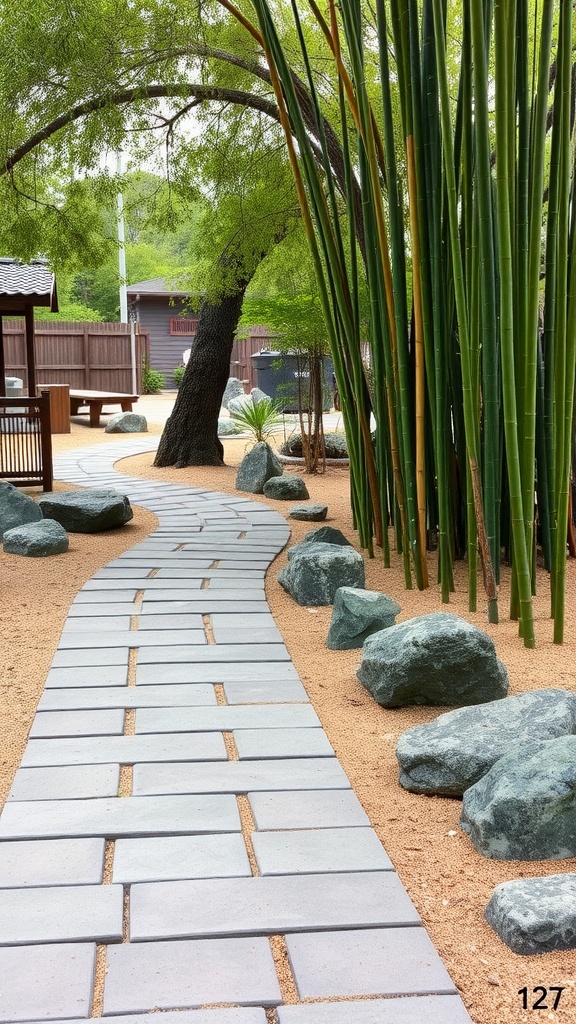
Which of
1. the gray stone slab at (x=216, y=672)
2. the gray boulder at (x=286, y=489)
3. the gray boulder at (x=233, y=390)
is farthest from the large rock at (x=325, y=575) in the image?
the gray boulder at (x=233, y=390)

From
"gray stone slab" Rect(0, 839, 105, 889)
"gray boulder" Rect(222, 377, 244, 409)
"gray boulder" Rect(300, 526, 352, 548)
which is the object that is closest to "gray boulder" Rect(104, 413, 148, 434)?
"gray boulder" Rect(222, 377, 244, 409)

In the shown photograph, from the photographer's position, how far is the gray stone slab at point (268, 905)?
149 cm

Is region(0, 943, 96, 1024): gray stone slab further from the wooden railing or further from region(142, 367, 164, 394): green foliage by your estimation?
region(142, 367, 164, 394): green foliage

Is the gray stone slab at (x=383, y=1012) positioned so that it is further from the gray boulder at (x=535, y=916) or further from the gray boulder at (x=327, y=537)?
the gray boulder at (x=327, y=537)

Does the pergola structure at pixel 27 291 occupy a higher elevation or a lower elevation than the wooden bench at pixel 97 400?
higher

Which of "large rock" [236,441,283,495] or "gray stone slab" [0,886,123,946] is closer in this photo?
"gray stone slab" [0,886,123,946]

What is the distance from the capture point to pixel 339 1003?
4.31ft

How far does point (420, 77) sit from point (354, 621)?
6.02ft

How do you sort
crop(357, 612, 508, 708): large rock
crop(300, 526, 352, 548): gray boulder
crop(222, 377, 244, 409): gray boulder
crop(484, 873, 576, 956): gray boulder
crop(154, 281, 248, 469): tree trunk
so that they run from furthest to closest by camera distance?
crop(222, 377, 244, 409): gray boulder
crop(154, 281, 248, 469): tree trunk
crop(300, 526, 352, 548): gray boulder
crop(357, 612, 508, 708): large rock
crop(484, 873, 576, 956): gray boulder

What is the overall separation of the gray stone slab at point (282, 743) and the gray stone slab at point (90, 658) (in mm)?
674

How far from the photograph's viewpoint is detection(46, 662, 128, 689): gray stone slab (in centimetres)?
266

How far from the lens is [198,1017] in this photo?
4.20ft

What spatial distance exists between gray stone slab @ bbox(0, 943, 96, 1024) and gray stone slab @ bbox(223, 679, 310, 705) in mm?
1118

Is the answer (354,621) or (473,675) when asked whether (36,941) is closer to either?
(473,675)
